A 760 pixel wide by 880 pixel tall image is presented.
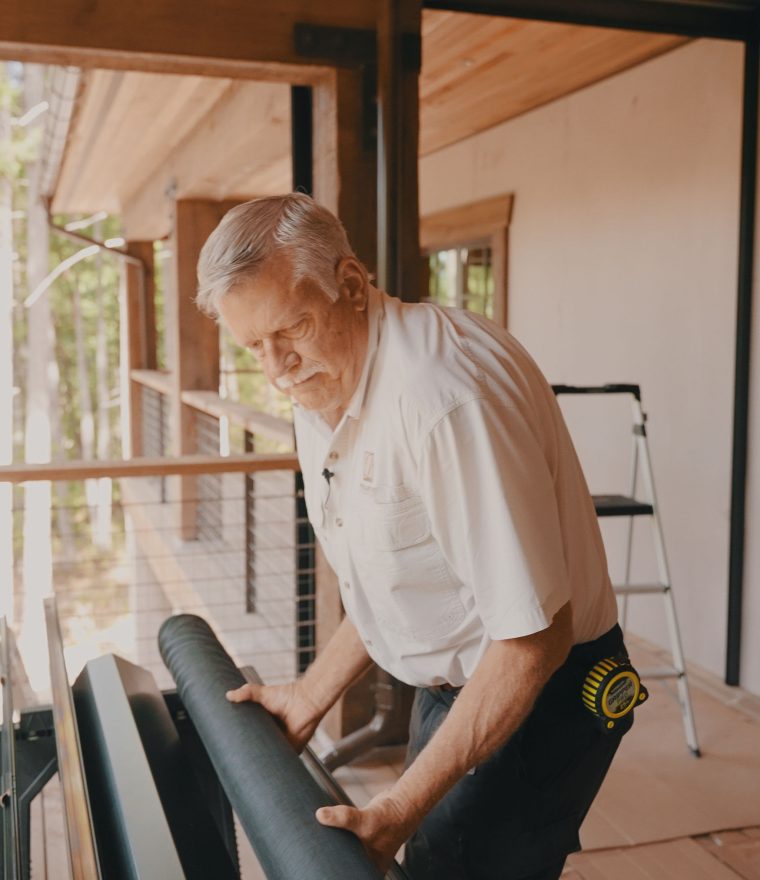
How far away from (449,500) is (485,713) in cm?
24

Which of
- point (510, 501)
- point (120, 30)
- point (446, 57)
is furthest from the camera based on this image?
point (446, 57)

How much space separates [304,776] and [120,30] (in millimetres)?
2127

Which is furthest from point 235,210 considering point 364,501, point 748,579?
point 748,579

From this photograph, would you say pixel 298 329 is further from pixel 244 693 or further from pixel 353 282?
pixel 244 693

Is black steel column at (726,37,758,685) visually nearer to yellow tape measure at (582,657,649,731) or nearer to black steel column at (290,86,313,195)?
black steel column at (290,86,313,195)

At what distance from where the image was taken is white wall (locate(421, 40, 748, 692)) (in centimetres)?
362

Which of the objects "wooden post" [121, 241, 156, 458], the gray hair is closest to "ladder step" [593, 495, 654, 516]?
the gray hair

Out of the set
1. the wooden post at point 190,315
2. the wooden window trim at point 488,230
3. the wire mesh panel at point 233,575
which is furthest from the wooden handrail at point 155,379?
the wooden window trim at point 488,230

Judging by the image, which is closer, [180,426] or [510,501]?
[510,501]

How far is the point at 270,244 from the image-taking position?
1.19 meters

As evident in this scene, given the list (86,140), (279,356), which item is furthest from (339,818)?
(86,140)

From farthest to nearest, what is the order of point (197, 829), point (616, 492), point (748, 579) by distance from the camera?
point (616, 492) < point (748, 579) < point (197, 829)

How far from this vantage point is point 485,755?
3.86 ft

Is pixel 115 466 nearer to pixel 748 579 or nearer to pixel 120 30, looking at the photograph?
pixel 120 30
